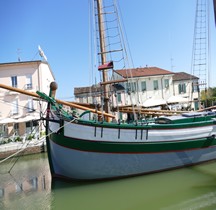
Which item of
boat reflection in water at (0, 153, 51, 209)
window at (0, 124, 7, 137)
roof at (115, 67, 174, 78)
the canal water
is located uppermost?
roof at (115, 67, 174, 78)

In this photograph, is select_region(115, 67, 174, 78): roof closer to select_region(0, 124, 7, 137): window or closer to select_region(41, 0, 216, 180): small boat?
select_region(0, 124, 7, 137): window

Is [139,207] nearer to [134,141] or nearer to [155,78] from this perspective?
[134,141]

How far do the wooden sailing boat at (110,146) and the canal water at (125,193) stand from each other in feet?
1.19

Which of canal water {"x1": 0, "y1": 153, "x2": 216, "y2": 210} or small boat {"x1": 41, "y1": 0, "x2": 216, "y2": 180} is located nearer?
canal water {"x1": 0, "y1": 153, "x2": 216, "y2": 210}

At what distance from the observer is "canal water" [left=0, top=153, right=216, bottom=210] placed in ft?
21.9

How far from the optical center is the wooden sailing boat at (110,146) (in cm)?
Result: 828

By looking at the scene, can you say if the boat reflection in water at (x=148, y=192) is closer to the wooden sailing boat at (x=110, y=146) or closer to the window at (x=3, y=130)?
the wooden sailing boat at (x=110, y=146)

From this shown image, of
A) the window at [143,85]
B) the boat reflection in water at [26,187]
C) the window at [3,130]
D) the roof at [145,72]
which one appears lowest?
the window at [3,130]

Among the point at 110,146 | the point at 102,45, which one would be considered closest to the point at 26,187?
the point at 110,146

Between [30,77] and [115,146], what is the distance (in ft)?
67.0

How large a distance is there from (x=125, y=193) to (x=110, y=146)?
156 centimetres

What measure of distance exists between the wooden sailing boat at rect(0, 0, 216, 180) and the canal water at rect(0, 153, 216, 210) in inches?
14.3

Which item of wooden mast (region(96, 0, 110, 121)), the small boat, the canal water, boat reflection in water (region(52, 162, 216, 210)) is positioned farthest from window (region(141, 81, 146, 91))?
boat reflection in water (region(52, 162, 216, 210))

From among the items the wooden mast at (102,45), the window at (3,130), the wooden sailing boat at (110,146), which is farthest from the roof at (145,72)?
the wooden sailing boat at (110,146)
